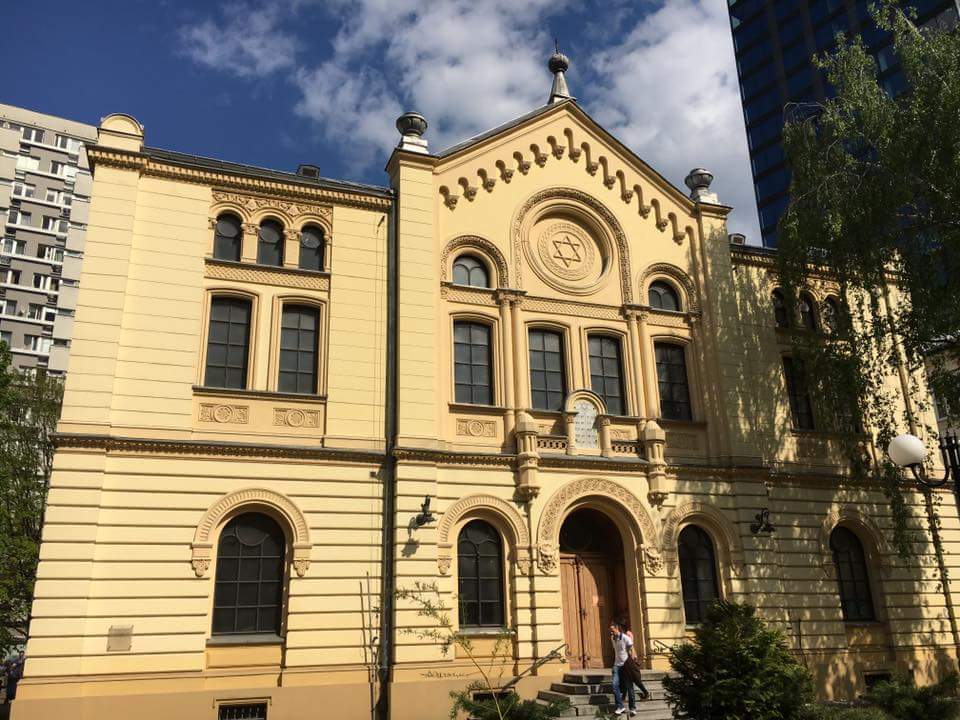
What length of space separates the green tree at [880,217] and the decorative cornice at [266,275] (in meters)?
13.2

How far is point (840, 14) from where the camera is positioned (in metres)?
61.5

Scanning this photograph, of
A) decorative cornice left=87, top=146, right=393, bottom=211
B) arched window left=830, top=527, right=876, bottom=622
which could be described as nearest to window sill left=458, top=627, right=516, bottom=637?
arched window left=830, top=527, right=876, bottom=622

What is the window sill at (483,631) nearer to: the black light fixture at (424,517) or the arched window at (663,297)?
the black light fixture at (424,517)

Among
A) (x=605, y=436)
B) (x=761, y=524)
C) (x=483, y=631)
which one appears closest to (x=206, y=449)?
(x=483, y=631)

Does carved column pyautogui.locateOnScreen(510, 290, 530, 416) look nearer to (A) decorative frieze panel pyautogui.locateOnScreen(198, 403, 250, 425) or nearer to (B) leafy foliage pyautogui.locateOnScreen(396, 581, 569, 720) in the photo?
(B) leafy foliage pyautogui.locateOnScreen(396, 581, 569, 720)

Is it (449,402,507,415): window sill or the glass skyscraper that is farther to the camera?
the glass skyscraper

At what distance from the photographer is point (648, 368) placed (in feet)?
71.9

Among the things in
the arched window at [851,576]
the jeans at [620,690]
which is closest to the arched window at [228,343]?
the jeans at [620,690]

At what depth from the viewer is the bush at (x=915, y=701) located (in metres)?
13.3

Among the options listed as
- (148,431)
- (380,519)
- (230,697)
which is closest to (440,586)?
(380,519)

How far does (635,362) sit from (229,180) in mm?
11897

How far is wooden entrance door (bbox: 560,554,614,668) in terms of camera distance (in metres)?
19.4

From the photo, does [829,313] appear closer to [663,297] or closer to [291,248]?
[663,297]

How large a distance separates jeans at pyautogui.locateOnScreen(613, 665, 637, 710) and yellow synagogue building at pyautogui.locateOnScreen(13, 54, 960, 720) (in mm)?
1928
